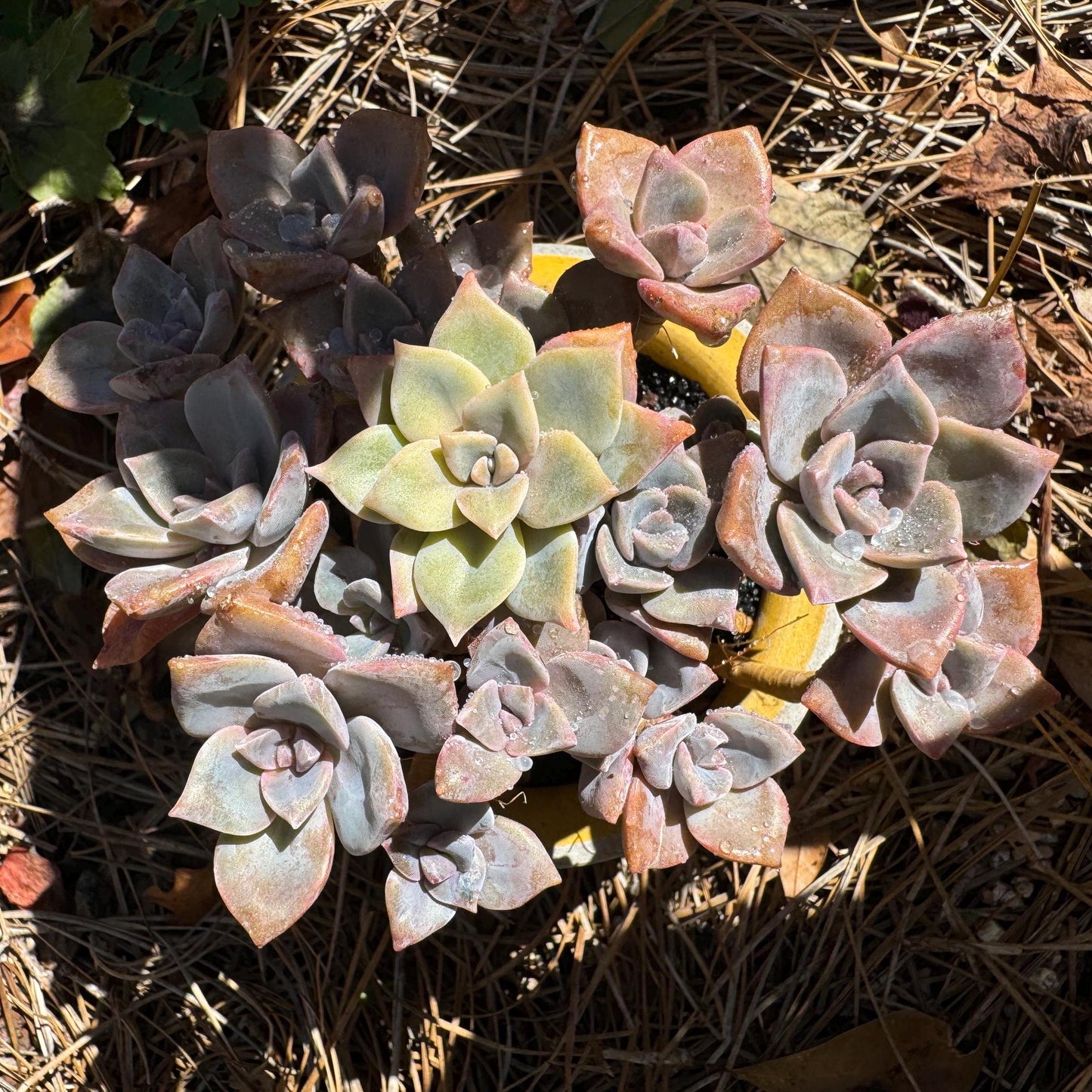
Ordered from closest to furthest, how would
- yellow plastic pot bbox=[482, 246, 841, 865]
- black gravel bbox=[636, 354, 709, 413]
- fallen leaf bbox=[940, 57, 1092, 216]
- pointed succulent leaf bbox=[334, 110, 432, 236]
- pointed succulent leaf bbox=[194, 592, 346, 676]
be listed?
pointed succulent leaf bbox=[194, 592, 346, 676] < pointed succulent leaf bbox=[334, 110, 432, 236] < yellow plastic pot bbox=[482, 246, 841, 865] < black gravel bbox=[636, 354, 709, 413] < fallen leaf bbox=[940, 57, 1092, 216]

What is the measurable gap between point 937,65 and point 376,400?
133 cm

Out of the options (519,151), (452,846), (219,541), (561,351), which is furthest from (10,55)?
(452,846)

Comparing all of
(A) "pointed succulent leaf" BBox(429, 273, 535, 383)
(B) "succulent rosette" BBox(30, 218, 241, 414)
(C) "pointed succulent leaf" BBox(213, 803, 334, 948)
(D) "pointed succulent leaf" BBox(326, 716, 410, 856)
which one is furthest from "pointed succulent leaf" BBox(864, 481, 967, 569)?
(B) "succulent rosette" BBox(30, 218, 241, 414)

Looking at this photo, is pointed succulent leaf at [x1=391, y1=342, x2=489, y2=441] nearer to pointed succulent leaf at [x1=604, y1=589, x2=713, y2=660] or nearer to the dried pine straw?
pointed succulent leaf at [x1=604, y1=589, x2=713, y2=660]

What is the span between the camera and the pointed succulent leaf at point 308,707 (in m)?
0.87

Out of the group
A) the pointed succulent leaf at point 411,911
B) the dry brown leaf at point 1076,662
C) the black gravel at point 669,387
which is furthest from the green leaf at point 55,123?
the dry brown leaf at point 1076,662

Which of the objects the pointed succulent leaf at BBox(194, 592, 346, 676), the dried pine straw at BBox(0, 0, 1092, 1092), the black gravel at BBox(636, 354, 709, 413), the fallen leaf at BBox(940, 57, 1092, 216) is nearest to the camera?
the pointed succulent leaf at BBox(194, 592, 346, 676)

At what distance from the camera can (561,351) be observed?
2.91 feet

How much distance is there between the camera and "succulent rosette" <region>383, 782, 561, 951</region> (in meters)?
1.02

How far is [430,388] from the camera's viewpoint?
0.91 metres

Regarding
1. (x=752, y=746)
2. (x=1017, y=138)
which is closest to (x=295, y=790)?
(x=752, y=746)

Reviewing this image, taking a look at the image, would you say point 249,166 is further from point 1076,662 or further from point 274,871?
point 1076,662

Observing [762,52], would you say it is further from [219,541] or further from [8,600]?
[8,600]

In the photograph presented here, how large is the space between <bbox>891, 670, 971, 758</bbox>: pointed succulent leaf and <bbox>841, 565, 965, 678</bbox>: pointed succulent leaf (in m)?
0.12
